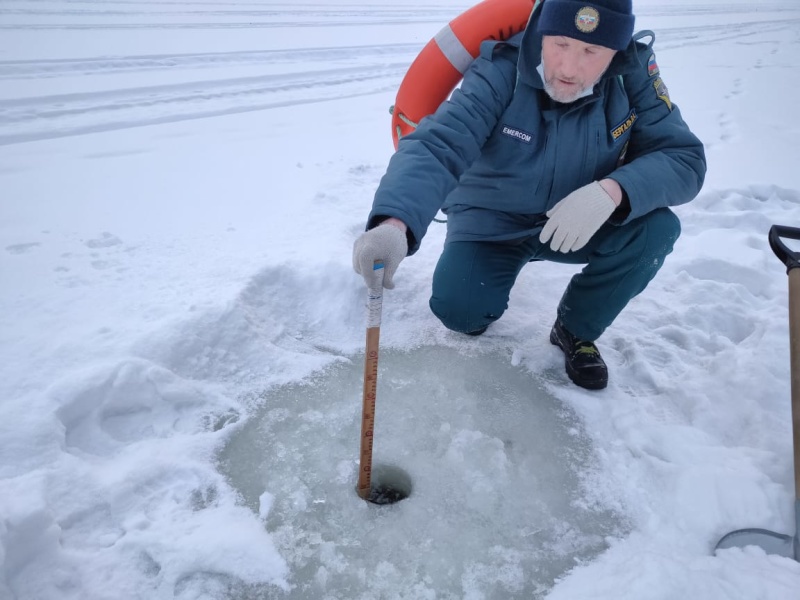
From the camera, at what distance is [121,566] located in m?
1.29

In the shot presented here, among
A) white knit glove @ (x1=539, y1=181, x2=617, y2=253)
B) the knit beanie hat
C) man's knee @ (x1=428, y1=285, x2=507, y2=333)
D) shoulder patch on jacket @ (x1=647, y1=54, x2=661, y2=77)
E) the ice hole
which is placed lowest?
the ice hole

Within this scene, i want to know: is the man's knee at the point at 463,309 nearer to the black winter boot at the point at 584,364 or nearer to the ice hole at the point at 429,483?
the ice hole at the point at 429,483

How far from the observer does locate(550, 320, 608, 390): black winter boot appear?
1.94m

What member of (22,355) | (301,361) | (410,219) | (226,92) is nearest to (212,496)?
(301,361)

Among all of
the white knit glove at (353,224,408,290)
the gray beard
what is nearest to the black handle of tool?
the gray beard

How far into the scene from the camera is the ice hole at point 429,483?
4.48 feet

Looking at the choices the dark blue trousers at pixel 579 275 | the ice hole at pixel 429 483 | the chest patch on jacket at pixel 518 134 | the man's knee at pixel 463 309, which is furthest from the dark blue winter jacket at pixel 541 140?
the ice hole at pixel 429 483

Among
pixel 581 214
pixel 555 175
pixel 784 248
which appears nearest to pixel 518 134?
pixel 555 175

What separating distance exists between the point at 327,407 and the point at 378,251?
75 centimetres

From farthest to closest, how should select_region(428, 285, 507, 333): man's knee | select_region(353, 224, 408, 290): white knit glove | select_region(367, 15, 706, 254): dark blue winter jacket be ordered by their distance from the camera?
select_region(428, 285, 507, 333): man's knee < select_region(367, 15, 706, 254): dark blue winter jacket < select_region(353, 224, 408, 290): white knit glove

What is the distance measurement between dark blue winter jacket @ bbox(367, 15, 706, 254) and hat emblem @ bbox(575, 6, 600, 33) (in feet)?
0.47

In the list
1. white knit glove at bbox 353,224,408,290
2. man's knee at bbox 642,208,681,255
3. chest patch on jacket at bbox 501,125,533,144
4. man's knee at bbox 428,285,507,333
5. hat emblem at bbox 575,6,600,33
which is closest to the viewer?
white knit glove at bbox 353,224,408,290

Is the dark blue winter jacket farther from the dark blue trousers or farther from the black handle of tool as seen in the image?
the black handle of tool

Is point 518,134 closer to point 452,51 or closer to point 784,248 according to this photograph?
point 452,51
